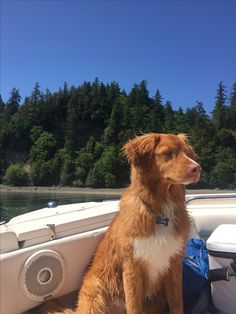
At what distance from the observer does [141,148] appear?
11.0 ft

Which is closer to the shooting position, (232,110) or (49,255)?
(49,255)

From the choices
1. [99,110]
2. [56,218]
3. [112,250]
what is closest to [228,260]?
[112,250]

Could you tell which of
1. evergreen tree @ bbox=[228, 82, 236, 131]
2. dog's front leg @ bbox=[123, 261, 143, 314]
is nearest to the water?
dog's front leg @ bbox=[123, 261, 143, 314]

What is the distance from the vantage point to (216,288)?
3578 millimetres

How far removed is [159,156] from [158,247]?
0.65 meters

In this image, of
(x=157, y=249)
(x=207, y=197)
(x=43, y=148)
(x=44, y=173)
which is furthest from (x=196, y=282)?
(x=43, y=148)

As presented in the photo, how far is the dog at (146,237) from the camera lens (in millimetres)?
3326

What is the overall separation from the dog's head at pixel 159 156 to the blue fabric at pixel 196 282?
3.47 feet

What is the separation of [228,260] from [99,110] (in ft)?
473

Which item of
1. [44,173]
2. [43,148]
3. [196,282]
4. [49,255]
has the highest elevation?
[43,148]

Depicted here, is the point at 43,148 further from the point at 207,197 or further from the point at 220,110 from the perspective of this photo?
the point at 207,197

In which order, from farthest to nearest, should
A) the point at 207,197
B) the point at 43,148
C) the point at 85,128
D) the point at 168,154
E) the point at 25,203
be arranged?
1. the point at 85,128
2. the point at 43,148
3. the point at 25,203
4. the point at 207,197
5. the point at 168,154

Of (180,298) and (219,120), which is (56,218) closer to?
(180,298)

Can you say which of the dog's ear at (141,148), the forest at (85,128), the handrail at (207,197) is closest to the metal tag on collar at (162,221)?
the dog's ear at (141,148)
